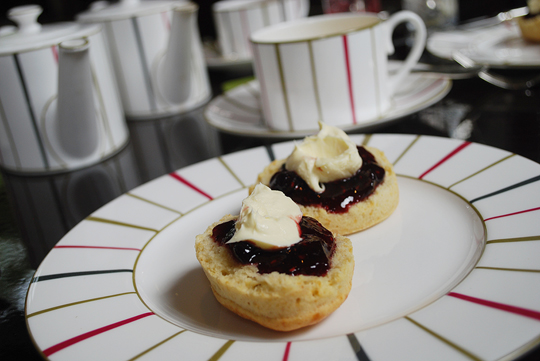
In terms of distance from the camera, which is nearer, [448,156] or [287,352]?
[287,352]

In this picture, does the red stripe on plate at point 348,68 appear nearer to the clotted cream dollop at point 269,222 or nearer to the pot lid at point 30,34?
the clotted cream dollop at point 269,222

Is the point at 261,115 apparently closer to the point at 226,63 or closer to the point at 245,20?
the point at 226,63

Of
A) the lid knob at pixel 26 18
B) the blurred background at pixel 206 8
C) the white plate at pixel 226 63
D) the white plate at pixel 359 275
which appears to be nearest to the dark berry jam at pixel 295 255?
the white plate at pixel 359 275

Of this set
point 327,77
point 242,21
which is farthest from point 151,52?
point 327,77

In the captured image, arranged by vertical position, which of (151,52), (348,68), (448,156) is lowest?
(448,156)

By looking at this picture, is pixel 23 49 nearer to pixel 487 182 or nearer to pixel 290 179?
pixel 290 179

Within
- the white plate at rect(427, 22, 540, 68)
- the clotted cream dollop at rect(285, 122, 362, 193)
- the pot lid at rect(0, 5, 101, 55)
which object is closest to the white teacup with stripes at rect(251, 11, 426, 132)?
the clotted cream dollop at rect(285, 122, 362, 193)

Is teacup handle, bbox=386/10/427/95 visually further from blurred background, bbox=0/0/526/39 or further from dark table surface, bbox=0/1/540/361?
blurred background, bbox=0/0/526/39
